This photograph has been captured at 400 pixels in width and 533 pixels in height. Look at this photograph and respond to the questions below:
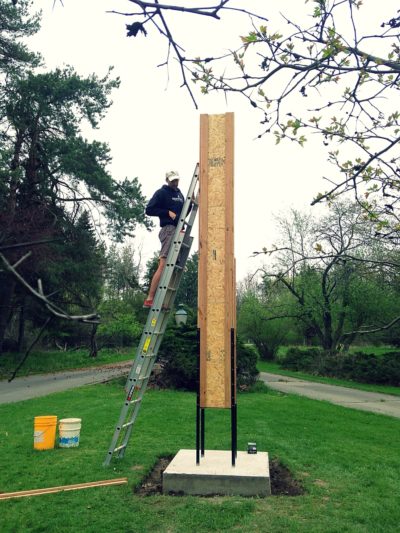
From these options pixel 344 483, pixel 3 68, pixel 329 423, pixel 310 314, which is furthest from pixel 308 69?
pixel 310 314

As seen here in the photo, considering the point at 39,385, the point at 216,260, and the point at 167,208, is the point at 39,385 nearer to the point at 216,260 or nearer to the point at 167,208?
the point at 167,208

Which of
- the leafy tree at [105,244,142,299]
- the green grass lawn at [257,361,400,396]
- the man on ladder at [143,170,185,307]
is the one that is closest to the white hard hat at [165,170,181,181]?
the man on ladder at [143,170,185,307]

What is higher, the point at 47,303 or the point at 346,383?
the point at 47,303

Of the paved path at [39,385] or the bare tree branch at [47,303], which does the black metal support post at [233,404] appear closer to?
the bare tree branch at [47,303]

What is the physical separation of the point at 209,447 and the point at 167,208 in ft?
12.7

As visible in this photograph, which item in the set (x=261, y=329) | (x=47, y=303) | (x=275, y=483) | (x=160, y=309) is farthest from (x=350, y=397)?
(x=47, y=303)

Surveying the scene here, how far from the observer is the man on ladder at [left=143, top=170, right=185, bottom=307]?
702cm

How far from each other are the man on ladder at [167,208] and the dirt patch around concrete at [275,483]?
261 cm

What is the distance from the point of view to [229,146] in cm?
686

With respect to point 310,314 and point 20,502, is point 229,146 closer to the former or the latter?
point 20,502

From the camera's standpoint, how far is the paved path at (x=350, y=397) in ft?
50.8

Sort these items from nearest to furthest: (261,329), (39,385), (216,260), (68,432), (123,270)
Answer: (216,260)
(68,432)
(39,385)
(261,329)
(123,270)

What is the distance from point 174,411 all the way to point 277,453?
4494mm

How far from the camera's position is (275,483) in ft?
21.3
